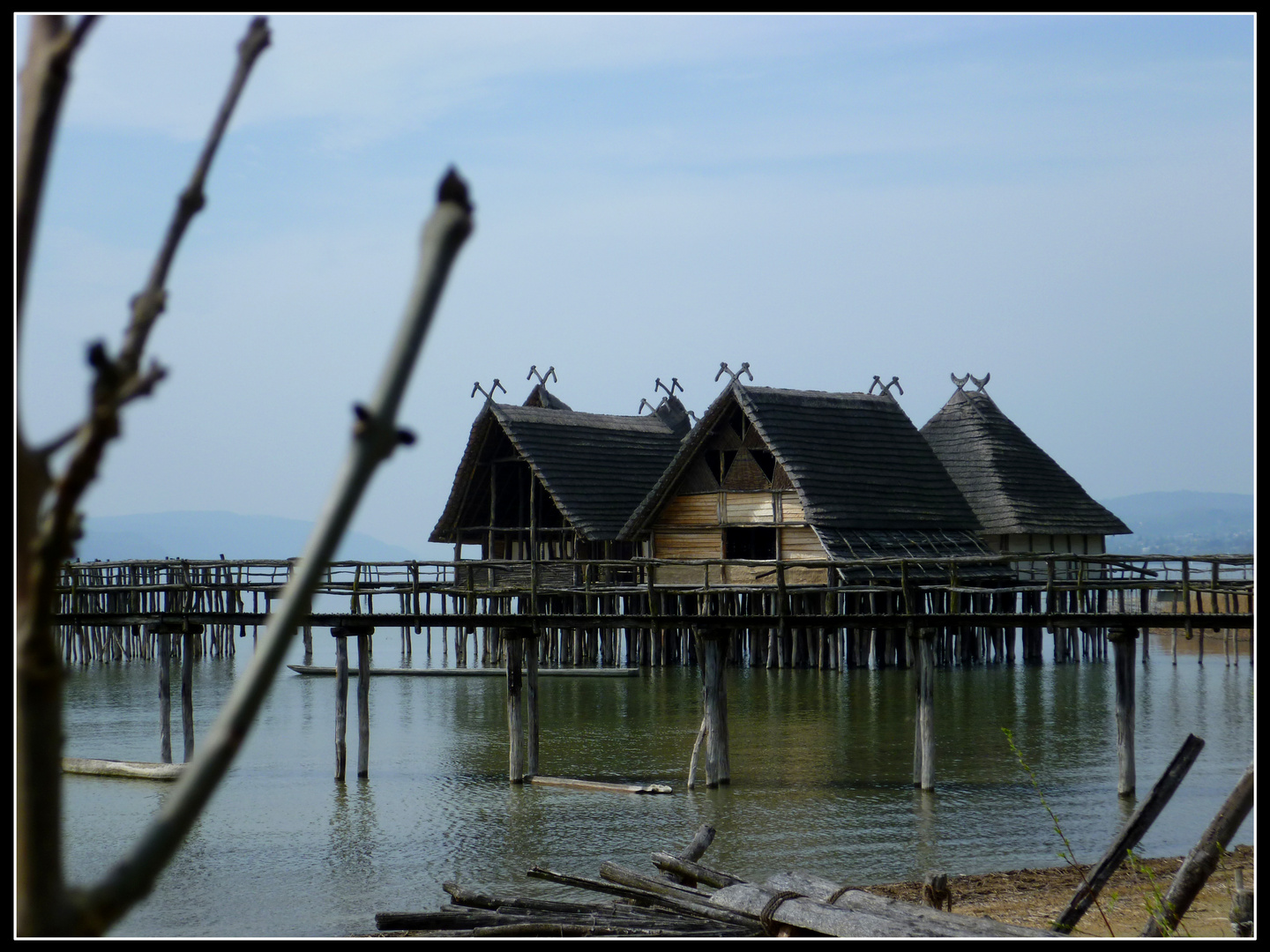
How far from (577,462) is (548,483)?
1.73 m

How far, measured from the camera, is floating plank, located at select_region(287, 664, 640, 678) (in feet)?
109

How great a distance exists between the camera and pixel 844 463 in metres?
30.4

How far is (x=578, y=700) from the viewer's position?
28672 mm

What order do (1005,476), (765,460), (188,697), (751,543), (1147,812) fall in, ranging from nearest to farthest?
(1147,812), (188,697), (765,460), (751,543), (1005,476)

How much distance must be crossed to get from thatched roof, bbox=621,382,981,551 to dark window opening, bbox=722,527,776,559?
6.15 feet

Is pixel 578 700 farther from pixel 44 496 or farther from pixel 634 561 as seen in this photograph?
pixel 44 496

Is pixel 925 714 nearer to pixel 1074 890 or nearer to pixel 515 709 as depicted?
pixel 515 709

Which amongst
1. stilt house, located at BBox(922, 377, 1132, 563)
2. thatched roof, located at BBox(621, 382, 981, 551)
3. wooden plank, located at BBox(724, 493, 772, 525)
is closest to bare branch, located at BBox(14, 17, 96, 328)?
thatched roof, located at BBox(621, 382, 981, 551)

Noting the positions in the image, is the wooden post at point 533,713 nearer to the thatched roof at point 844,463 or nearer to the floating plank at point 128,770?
the floating plank at point 128,770

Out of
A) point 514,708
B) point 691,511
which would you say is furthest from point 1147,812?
point 691,511

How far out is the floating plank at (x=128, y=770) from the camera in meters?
18.2

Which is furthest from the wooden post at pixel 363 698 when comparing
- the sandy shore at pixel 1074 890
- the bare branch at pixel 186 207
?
the bare branch at pixel 186 207

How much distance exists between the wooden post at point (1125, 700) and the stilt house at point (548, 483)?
17.0 metres

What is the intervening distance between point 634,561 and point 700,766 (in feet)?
9.74
